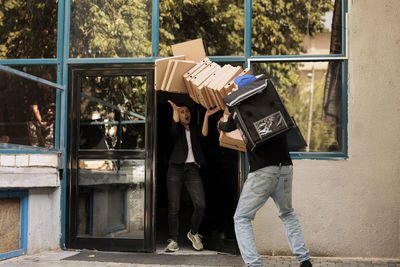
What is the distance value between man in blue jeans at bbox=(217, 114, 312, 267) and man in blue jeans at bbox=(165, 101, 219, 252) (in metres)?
2.24

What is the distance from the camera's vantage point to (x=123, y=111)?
7.23 metres

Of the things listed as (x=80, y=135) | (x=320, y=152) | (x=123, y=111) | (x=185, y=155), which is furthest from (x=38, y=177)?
(x=320, y=152)

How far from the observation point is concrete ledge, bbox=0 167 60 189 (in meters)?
6.25

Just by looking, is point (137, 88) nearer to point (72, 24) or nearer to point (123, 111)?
point (123, 111)

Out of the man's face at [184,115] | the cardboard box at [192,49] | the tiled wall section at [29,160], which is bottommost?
the tiled wall section at [29,160]

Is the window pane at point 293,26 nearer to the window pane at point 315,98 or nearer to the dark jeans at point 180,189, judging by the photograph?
the window pane at point 315,98

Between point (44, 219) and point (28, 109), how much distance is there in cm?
148

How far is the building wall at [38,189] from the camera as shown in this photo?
6.37 metres

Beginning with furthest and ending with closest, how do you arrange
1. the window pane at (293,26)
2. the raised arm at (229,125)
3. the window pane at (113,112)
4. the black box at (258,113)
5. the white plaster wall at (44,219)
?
the window pane at (113,112), the window pane at (293,26), the white plaster wall at (44,219), the raised arm at (229,125), the black box at (258,113)

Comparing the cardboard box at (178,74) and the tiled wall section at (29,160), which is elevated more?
the cardboard box at (178,74)

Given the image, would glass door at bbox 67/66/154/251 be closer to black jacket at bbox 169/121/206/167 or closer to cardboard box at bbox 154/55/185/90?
black jacket at bbox 169/121/206/167

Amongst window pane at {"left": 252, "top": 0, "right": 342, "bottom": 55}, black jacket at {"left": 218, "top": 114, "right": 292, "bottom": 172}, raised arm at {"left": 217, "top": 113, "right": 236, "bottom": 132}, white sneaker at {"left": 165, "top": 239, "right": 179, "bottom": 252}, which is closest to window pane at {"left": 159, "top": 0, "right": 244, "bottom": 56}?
window pane at {"left": 252, "top": 0, "right": 342, "bottom": 55}

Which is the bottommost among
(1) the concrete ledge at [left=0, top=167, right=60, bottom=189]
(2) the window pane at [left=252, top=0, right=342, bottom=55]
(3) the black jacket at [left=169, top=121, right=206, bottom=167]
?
(1) the concrete ledge at [left=0, top=167, right=60, bottom=189]

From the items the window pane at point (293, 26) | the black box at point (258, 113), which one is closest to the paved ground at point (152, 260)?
the black box at point (258, 113)
